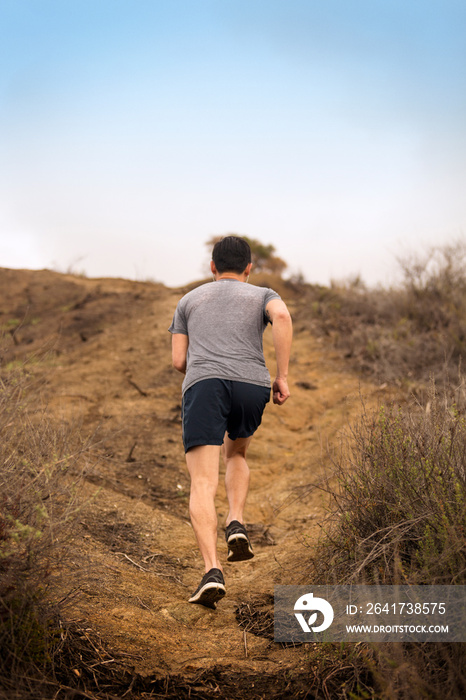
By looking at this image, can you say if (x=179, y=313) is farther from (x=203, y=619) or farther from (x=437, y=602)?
(x=437, y=602)

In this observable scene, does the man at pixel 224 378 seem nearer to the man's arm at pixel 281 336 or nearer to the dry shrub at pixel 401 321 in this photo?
the man's arm at pixel 281 336

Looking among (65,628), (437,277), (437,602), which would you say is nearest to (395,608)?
(437,602)

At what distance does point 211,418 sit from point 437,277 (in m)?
8.72

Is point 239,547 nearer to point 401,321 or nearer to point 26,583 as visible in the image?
point 26,583

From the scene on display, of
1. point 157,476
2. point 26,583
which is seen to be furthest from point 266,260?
point 26,583

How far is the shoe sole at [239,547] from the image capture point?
10.5 feet

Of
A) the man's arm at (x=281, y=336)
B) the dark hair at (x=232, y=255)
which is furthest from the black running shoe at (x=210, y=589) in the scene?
the dark hair at (x=232, y=255)

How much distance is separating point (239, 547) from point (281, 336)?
120 cm

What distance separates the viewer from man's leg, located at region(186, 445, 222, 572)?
9.87 feet

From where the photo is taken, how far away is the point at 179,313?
11.6 ft

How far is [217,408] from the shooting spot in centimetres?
314

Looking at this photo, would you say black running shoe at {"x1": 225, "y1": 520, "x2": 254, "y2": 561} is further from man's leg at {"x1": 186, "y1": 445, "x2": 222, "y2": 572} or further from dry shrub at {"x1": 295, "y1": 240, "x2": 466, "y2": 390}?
dry shrub at {"x1": 295, "y1": 240, "x2": 466, "y2": 390}

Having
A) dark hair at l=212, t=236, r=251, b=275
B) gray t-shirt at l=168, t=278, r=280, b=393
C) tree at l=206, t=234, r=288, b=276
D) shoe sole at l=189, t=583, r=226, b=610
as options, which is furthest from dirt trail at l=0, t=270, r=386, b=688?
tree at l=206, t=234, r=288, b=276

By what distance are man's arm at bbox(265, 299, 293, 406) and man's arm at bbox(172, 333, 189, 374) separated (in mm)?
542
